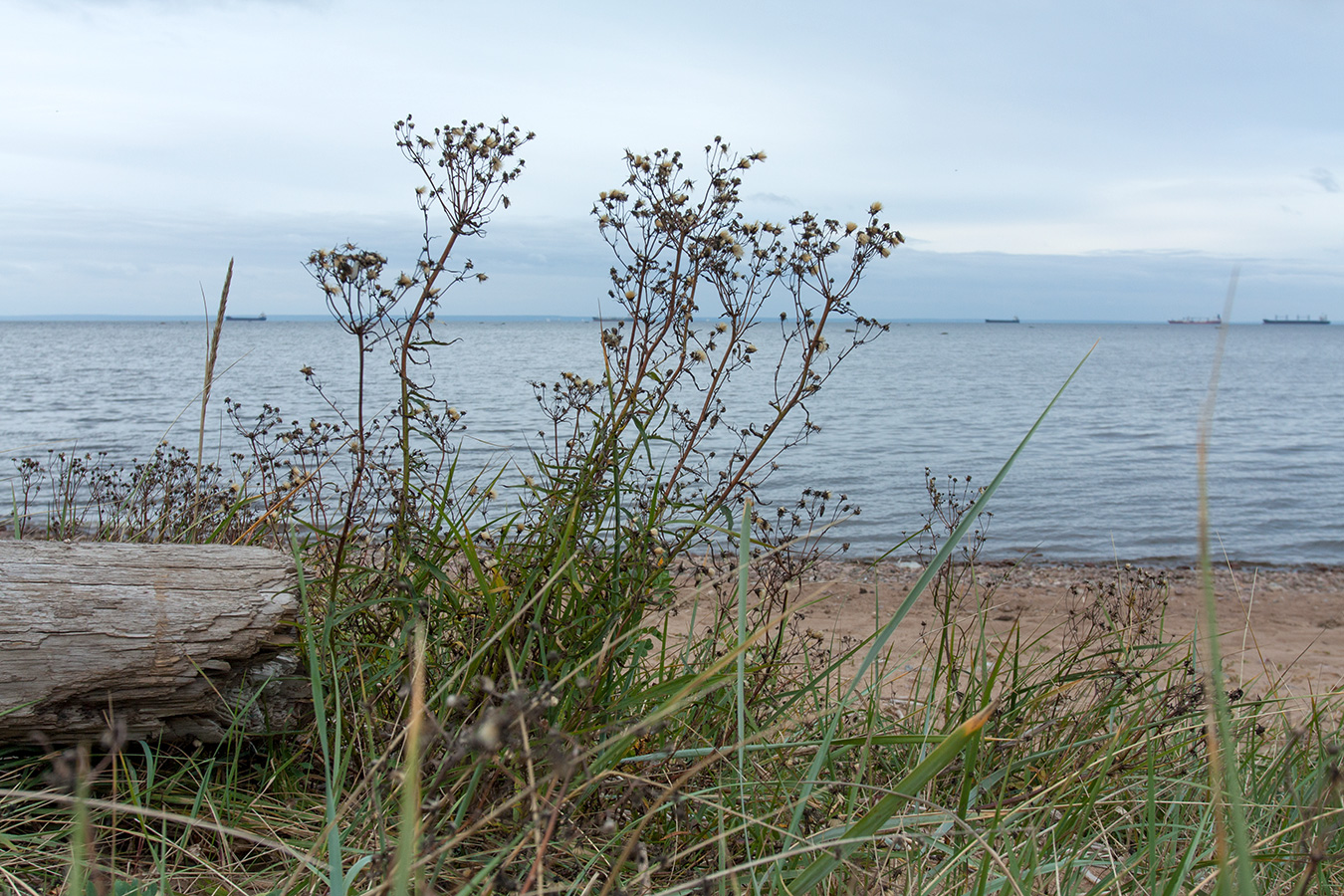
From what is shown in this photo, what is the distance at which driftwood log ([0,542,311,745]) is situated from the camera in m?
2.54

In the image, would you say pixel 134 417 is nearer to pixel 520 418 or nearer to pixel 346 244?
pixel 520 418

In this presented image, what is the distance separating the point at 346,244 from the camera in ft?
7.57

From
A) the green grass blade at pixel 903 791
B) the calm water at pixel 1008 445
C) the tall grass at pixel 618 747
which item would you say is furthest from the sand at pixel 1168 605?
the green grass blade at pixel 903 791

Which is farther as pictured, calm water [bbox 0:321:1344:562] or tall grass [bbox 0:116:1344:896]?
calm water [bbox 0:321:1344:562]

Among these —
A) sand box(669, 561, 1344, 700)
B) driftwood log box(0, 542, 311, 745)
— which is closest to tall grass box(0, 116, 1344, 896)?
driftwood log box(0, 542, 311, 745)

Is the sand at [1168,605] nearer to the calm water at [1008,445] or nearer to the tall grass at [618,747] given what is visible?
the calm water at [1008,445]

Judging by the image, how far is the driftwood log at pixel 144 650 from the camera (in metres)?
2.54

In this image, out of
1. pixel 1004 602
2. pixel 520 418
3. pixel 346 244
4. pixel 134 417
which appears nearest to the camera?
pixel 346 244

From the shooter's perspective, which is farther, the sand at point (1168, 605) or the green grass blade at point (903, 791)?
the sand at point (1168, 605)

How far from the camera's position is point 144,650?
8.48 feet

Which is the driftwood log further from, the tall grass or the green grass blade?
the green grass blade

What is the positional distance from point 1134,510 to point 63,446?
18.2 meters

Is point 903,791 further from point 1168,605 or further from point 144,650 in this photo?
point 1168,605

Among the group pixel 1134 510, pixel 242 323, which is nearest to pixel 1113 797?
pixel 1134 510
